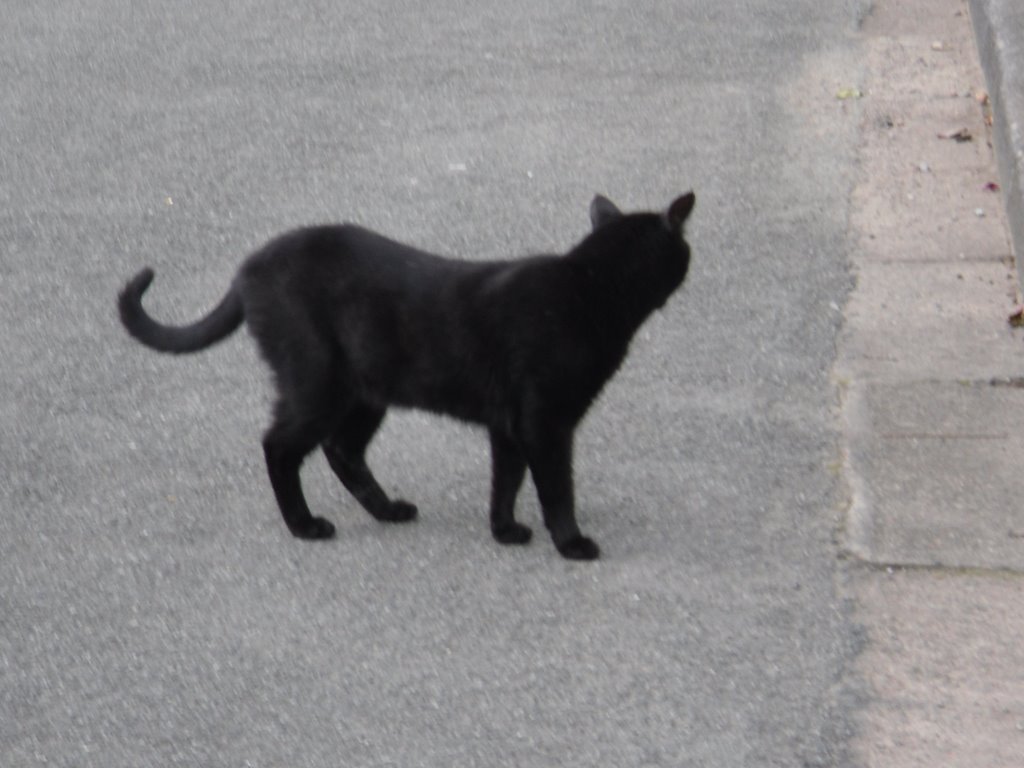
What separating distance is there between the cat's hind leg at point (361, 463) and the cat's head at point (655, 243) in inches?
32.8

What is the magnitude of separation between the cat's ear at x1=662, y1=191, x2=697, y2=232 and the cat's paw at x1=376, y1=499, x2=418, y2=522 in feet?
3.52

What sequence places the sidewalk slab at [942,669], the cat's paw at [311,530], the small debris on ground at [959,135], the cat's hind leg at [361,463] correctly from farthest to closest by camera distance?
the small debris on ground at [959,135] < the cat's hind leg at [361,463] < the cat's paw at [311,530] < the sidewalk slab at [942,669]

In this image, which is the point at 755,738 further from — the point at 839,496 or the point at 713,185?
the point at 713,185

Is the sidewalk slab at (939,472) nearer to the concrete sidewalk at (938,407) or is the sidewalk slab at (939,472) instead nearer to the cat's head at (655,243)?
the concrete sidewalk at (938,407)

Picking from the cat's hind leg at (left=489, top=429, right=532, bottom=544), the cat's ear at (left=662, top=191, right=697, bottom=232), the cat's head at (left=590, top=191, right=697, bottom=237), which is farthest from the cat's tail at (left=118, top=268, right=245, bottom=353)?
the cat's ear at (left=662, top=191, right=697, bottom=232)

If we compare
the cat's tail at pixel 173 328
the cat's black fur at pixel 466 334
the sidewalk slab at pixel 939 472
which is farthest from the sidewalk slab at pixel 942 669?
the cat's tail at pixel 173 328

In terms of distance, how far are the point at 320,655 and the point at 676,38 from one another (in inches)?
230

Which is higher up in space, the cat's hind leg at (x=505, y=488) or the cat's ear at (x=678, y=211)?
the cat's ear at (x=678, y=211)

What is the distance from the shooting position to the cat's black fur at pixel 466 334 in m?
4.25

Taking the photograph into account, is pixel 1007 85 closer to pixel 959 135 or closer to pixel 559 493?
pixel 959 135

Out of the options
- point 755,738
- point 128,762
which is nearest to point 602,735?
point 755,738

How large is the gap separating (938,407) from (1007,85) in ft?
8.18

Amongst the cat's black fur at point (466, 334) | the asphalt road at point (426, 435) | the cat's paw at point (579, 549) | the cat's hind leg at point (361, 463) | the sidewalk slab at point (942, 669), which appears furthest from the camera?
the cat's hind leg at point (361, 463)

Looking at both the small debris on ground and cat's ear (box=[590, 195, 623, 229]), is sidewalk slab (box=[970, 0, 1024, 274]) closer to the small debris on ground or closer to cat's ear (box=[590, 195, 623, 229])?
the small debris on ground
